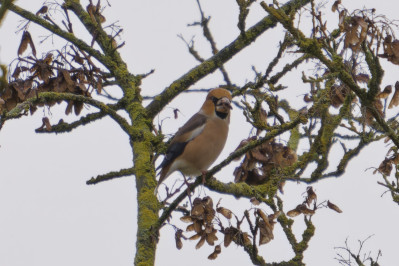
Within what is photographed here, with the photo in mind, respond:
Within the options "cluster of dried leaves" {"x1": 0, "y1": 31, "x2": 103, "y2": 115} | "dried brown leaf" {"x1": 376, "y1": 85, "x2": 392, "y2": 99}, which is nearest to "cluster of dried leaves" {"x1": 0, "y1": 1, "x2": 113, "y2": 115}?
"cluster of dried leaves" {"x1": 0, "y1": 31, "x2": 103, "y2": 115}

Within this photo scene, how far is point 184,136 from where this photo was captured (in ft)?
19.2

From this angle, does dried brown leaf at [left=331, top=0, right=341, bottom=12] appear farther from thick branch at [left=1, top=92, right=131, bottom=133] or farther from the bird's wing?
the bird's wing

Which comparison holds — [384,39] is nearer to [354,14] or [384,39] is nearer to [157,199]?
[354,14]

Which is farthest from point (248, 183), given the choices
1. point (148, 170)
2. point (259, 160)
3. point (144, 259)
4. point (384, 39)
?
point (384, 39)

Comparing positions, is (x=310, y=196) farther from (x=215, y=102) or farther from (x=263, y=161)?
(x=215, y=102)

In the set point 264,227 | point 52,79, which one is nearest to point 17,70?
point 52,79

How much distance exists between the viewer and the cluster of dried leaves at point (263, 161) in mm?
4559

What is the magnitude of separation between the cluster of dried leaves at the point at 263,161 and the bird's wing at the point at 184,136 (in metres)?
0.92

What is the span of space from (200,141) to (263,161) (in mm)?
1380

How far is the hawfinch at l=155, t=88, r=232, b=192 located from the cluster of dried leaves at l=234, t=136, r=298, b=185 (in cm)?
85

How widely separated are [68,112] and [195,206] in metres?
1.44

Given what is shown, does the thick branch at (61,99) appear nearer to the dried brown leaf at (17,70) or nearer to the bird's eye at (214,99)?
the dried brown leaf at (17,70)

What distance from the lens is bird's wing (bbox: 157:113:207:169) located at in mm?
5652

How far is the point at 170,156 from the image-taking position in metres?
5.62
